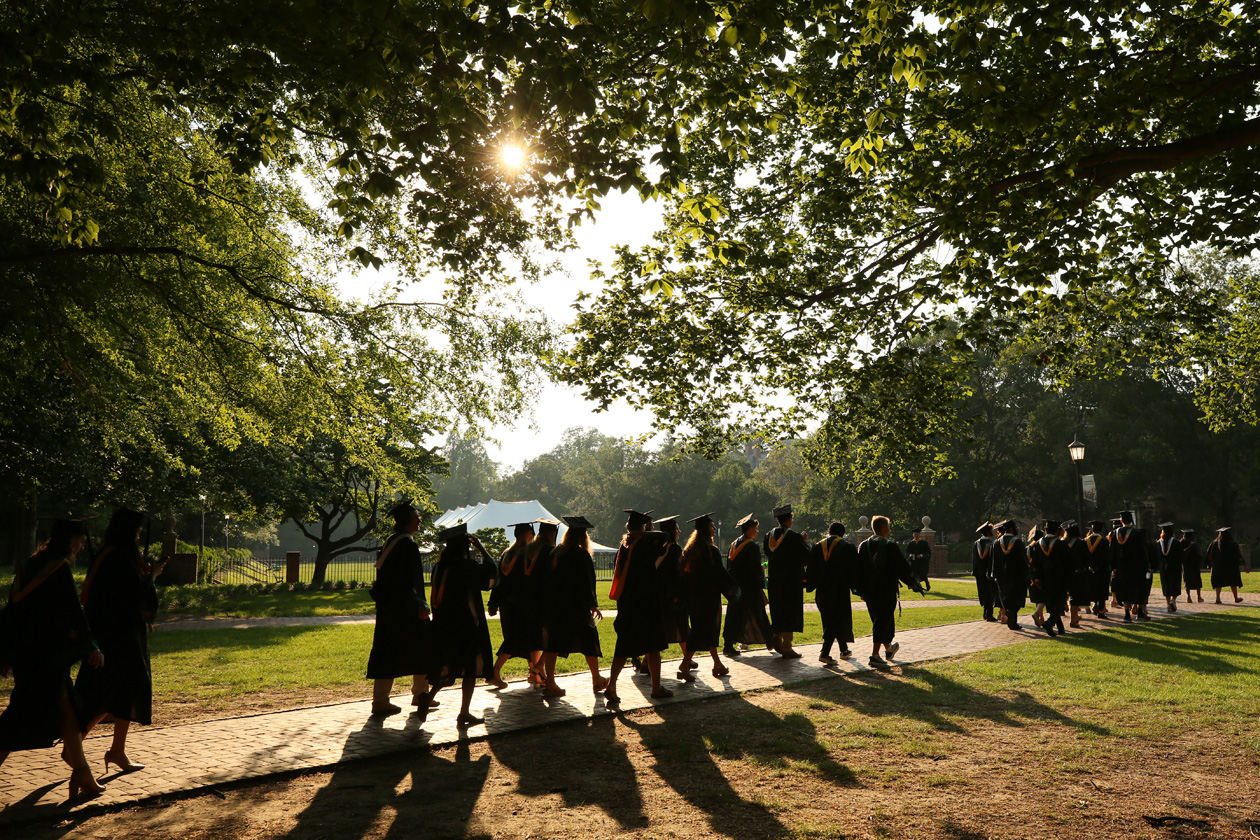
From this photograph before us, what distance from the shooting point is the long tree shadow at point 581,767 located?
5254 mm

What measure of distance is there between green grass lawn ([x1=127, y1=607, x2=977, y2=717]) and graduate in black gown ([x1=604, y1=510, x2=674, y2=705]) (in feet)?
7.71

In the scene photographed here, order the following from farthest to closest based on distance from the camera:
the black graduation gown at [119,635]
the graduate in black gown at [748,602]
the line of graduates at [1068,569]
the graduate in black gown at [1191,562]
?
the graduate in black gown at [1191,562], the line of graduates at [1068,569], the graduate in black gown at [748,602], the black graduation gown at [119,635]

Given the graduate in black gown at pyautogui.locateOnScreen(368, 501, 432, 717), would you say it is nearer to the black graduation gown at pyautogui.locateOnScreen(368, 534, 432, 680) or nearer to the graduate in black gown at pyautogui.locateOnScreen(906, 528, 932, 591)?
the black graduation gown at pyautogui.locateOnScreen(368, 534, 432, 680)

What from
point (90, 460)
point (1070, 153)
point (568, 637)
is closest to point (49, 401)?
point (90, 460)

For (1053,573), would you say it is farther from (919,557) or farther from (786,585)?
(919,557)

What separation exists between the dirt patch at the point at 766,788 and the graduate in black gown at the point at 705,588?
9.07 feet

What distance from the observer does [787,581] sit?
1157 centimetres

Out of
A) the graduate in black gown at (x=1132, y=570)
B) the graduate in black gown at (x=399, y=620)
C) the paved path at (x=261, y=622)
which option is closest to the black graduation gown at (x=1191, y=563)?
the graduate in black gown at (x=1132, y=570)

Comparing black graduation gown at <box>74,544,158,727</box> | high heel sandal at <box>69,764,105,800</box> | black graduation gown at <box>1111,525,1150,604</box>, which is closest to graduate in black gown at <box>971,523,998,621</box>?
black graduation gown at <box>1111,525,1150,604</box>

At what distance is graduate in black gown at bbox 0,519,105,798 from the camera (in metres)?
5.20

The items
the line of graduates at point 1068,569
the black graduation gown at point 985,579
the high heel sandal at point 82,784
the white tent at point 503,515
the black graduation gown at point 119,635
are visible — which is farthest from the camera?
the white tent at point 503,515

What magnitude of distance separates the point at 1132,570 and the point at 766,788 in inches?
543

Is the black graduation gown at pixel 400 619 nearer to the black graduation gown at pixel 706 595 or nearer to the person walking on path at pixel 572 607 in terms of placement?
the person walking on path at pixel 572 607

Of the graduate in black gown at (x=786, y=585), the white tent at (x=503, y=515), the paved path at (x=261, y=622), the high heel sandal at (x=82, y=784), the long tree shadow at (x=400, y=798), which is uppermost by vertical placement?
the white tent at (x=503, y=515)
